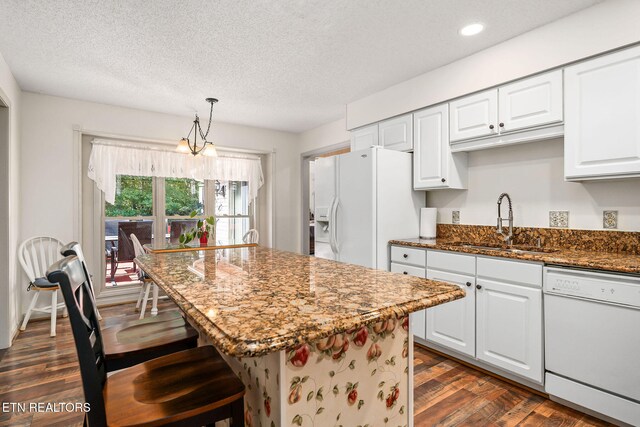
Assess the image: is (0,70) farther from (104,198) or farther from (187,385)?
(187,385)

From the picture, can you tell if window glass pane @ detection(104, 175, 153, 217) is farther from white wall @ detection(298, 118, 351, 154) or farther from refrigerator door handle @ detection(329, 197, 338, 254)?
refrigerator door handle @ detection(329, 197, 338, 254)

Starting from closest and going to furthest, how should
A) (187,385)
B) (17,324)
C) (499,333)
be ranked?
(187,385)
(499,333)
(17,324)

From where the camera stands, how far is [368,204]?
297 centimetres

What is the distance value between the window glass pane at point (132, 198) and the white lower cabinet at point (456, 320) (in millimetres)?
3557

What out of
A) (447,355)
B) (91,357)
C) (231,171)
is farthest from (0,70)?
(447,355)

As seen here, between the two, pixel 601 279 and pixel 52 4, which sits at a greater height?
pixel 52 4

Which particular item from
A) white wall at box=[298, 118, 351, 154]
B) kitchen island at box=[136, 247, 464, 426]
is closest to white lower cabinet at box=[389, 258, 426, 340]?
kitchen island at box=[136, 247, 464, 426]

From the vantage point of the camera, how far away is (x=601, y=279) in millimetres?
1793

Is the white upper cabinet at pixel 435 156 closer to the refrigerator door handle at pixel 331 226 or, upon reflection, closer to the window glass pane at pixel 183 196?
the refrigerator door handle at pixel 331 226

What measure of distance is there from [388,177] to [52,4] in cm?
262

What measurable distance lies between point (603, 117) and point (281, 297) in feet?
7.27

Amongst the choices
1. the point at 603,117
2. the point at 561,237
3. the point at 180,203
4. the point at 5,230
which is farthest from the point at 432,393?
the point at 180,203

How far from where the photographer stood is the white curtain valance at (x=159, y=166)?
156 inches

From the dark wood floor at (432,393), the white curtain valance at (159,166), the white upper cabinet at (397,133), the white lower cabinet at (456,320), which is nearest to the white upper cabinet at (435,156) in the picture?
the white upper cabinet at (397,133)
